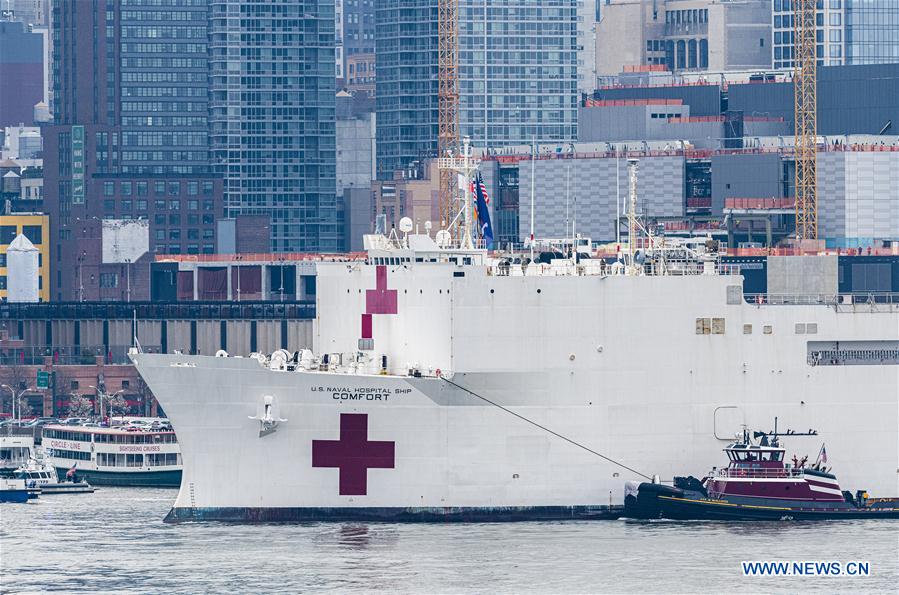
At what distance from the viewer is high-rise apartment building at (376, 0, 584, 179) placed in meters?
196

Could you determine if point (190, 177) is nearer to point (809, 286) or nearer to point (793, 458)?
point (809, 286)

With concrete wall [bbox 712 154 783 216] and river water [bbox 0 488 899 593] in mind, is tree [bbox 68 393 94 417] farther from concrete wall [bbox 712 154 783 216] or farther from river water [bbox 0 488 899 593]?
river water [bbox 0 488 899 593]

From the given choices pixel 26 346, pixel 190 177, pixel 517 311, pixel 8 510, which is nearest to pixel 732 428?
pixel 517 311

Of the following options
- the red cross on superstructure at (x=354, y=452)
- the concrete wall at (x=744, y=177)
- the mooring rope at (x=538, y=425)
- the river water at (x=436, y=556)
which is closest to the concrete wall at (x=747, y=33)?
the concrete wall at (x=744, y=177)

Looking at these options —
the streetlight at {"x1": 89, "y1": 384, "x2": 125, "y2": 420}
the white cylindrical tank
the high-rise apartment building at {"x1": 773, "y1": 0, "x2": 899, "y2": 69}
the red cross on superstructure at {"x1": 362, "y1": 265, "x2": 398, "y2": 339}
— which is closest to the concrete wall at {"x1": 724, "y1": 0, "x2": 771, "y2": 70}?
the high-rise apartment building at {"x1": 773, "y1": 0, "x2": 899, "y2": 69}

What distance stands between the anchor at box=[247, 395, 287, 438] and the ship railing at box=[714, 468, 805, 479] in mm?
11573

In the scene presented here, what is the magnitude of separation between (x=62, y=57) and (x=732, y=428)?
378 feet

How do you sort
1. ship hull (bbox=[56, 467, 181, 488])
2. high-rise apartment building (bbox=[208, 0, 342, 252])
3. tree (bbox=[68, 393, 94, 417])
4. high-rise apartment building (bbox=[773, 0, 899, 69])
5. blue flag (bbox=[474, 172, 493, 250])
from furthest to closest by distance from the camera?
high-rise apartment building (bbox=[208, 0, 342, 252]) → high-rise apartment building (bbox=[773, 0, 899, 69]) → tree (bbox=[68, 393, 94, 417]) → ship hull (bbox=[56, 467, 181, 488]) → blue flag (bbox=[474, 172, 493, 250])

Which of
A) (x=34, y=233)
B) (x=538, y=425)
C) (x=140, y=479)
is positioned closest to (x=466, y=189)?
(x=538, y=425)

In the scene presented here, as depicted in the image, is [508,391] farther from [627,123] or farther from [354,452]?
[627,123]

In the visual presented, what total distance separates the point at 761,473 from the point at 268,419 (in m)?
12.9

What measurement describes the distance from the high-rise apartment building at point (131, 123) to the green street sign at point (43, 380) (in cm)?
4842

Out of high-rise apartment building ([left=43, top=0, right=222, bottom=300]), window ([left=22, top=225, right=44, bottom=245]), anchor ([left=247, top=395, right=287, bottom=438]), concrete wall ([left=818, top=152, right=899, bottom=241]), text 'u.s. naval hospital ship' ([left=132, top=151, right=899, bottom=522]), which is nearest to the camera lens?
anchor ([left=247, top=395, right=287, bottom=438])

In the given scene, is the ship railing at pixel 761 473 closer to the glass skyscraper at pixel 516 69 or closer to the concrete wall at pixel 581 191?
the concrete wall at pixel 581 191
